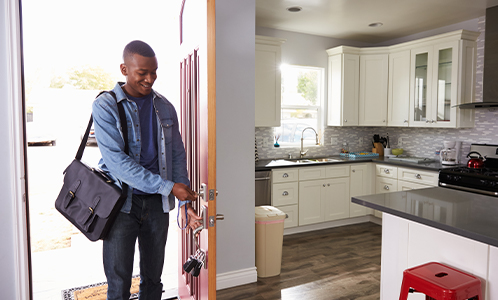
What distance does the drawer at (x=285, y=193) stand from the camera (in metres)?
3.98

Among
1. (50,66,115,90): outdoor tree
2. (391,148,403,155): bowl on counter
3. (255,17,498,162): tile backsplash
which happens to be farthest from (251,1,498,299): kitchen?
(50,66,115,90): outdoor tree

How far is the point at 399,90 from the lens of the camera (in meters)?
4.59

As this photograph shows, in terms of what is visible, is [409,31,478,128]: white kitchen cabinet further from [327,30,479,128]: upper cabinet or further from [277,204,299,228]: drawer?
[277,204,299,228]: drawer

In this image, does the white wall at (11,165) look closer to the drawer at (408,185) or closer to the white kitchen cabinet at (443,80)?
the drawer at (408,185)

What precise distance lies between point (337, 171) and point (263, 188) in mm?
1136

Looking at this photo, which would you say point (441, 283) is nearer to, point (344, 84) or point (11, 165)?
point (11, 165)

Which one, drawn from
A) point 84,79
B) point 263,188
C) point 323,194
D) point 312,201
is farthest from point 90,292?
point 84,79

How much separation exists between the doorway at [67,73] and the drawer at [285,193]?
4.16 feet

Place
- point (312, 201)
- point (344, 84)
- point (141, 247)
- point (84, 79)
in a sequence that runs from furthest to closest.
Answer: point (84, 79) < point (344, 84) < point (312, 201) < point (141, 247)

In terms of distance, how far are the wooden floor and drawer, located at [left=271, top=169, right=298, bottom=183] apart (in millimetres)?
719

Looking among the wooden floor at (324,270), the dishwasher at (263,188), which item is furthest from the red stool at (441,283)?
the dishwasher at (263,188)

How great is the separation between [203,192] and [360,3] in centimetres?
298

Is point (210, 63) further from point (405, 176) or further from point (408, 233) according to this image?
point (405, 176)

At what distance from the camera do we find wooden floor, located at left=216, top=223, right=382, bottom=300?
8.99 feet
